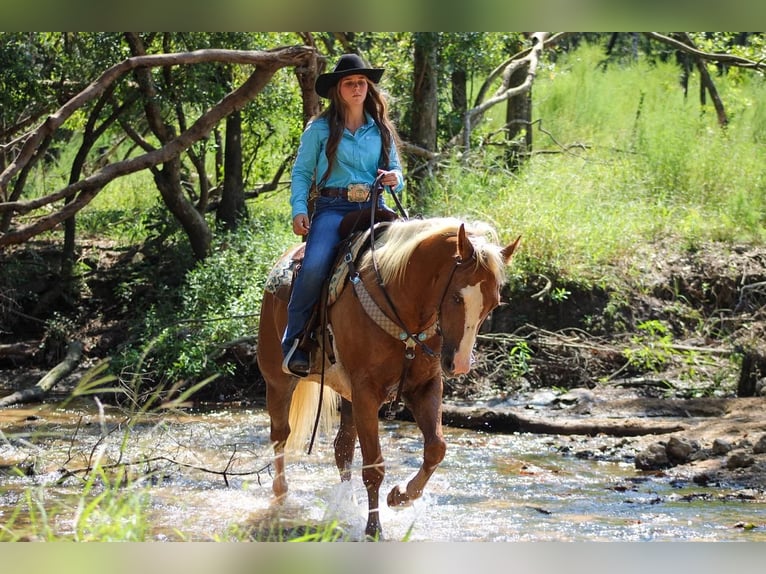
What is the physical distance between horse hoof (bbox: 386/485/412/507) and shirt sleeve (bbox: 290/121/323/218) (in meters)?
1.73

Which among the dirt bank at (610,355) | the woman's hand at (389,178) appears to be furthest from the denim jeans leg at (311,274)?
the dirt bank at (610,355)

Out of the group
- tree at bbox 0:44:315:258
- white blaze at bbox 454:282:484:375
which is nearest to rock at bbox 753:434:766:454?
white blaze at bbox 454:282:484:375

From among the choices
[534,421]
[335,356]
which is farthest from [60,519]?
[534,421]

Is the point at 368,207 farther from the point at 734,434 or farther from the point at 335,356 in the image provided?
the point at 734,434

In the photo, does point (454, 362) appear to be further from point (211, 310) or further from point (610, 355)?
point (211, 310)

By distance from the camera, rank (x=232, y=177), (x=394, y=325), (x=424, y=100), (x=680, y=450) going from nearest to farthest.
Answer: (x=394, y=325)
(x=680, y=450)
(x=424, y=100)
(x=232, y=177)

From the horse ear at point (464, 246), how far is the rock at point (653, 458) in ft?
11.4

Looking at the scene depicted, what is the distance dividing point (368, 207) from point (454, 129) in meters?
9.29

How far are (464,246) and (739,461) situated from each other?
3.50 m

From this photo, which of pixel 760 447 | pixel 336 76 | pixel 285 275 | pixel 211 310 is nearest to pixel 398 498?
pixel 285 275

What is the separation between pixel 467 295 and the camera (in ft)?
15.5

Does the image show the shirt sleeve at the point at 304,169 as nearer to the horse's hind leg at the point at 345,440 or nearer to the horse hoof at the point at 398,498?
the horse's hind leg at the point at 345,440

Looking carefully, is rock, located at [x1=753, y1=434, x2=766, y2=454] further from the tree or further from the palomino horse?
the tree

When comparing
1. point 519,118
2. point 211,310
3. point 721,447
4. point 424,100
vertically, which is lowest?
point 721,447
